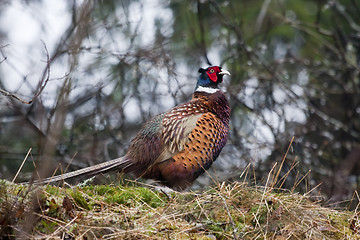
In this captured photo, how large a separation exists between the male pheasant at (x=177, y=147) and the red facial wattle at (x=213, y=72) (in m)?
0.56

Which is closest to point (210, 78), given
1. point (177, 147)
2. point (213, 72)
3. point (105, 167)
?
point (213, 72)

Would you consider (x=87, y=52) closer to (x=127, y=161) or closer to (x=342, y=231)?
(x=127, y=161)

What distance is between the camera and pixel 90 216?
3.56 meters

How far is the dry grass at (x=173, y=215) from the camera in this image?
3.29 m

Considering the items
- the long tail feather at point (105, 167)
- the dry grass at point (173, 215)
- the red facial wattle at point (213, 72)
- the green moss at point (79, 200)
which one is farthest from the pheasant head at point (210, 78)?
the green moss at point (79, 200)

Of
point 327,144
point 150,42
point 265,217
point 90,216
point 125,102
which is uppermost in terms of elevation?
point 150,42

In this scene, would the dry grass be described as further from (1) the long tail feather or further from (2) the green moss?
(1) the long tail feather

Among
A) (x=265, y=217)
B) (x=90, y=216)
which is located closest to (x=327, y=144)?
(x=265, y=217)

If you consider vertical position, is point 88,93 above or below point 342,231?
above

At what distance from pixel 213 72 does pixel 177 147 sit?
140 centimetres

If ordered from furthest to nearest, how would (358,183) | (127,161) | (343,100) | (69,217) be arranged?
(343,100), (358,183), (127,161), (69,217)

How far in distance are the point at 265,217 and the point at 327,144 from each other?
4.80 metres

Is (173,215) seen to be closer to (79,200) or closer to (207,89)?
(79,200)

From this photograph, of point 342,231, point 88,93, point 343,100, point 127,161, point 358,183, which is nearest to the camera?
point 342,231
